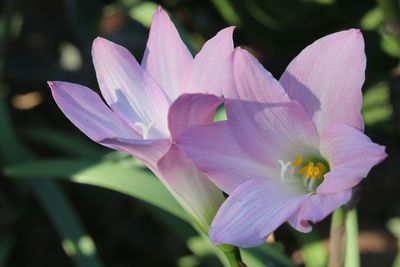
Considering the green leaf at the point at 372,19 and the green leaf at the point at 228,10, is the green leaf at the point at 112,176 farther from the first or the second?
the green leaf at the point at 372,19

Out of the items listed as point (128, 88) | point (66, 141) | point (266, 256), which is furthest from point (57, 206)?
point (128, 88)

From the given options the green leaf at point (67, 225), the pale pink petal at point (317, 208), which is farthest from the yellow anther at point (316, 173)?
the green leaf at point (67, 225)

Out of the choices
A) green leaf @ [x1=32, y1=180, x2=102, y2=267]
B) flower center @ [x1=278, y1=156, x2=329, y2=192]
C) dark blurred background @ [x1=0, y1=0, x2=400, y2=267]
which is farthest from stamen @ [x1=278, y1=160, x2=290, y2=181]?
green leaf @ [x1=32, y1=180, x2=102, y2=267]

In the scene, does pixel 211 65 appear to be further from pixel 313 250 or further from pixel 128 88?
pixel 313 250

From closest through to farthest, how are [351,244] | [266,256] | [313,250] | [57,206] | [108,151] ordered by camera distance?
[351,244]
[266,256]
[313,250]
[57,206]
[108,151]

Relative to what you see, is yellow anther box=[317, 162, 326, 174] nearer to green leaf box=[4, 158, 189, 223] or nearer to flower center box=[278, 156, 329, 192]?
flower center box=[278, 156, 329, 192]

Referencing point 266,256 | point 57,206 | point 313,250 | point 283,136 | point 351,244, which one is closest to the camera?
point 283,136

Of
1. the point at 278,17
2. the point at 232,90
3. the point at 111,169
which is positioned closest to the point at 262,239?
the point at 232,90
